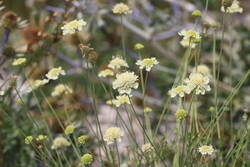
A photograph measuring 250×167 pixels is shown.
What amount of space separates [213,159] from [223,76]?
3.93 feet

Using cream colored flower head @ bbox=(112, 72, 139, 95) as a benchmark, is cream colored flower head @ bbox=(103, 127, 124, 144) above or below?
below

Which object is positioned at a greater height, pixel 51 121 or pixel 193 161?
pixel 193 161

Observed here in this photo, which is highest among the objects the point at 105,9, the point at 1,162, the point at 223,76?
the point at 105,9

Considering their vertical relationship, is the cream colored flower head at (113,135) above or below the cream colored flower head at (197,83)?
below

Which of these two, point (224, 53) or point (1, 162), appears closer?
point (1, 162)

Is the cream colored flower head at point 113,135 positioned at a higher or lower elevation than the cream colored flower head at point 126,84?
lower

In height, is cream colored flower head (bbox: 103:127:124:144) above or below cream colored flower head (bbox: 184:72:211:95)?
below

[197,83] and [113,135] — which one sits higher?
[197,83]

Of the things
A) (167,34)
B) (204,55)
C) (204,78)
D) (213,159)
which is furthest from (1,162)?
(204,55)

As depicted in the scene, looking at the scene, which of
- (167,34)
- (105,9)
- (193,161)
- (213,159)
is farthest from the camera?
(167,34)

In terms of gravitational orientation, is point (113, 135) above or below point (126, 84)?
below

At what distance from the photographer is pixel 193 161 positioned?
109 cm

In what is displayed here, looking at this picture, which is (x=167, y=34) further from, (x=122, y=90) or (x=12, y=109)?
(x=122, y=90)

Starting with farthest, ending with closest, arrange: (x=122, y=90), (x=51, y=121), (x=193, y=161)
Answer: (x=51, y=121) → (x=193, y=161) → (x=122, y=90)
